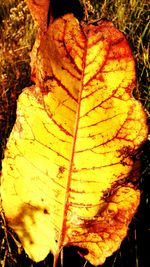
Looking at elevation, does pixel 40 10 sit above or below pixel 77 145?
above

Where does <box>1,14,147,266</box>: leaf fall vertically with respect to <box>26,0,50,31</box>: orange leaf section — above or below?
below

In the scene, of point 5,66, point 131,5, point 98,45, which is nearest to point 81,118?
point 98,45

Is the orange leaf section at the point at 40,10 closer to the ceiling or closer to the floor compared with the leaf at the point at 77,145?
closer to the ceiling

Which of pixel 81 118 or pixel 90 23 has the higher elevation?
pixel 90 23

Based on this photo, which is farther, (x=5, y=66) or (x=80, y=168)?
(x=5, y=66)

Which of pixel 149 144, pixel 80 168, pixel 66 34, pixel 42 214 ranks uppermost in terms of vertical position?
pixel 66 34

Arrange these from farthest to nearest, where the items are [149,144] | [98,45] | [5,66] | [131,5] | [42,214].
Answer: [131,5], [5,66], [149,144], [42,214], [98,45]

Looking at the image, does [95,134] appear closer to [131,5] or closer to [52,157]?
[52,157]

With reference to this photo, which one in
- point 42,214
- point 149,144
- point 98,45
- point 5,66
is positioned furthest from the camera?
point 5,66
